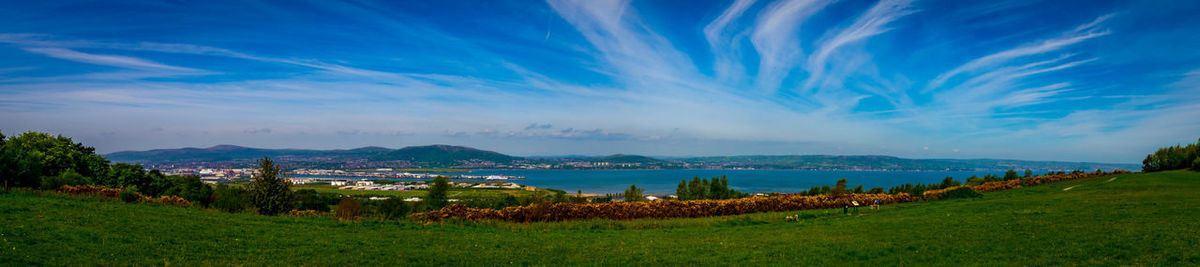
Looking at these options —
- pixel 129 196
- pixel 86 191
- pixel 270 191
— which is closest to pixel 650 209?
A: pixel 270 191

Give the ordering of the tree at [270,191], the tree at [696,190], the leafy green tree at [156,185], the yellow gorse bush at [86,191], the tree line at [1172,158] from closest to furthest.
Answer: the yellow gorse bush at [86,191], the tree at [270,191], the tree line at [1172,158], the leafy green tree at [156,185], the tree at [696,190]

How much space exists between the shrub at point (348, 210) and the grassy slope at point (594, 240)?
0.99 m

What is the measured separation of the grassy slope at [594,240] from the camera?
755 cm

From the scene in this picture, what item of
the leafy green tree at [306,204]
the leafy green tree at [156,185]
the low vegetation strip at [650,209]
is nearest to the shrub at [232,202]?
the leafy green tree at [306,204]

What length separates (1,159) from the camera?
1588 centimetres

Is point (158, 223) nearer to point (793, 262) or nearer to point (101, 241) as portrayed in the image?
point (101, 241)

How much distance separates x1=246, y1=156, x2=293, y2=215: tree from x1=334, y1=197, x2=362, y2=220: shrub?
7.79 feet

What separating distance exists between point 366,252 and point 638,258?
5.11m

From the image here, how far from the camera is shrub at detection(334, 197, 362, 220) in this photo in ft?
46.3

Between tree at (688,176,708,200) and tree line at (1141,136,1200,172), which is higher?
tree line at (1141,136,1200,172)

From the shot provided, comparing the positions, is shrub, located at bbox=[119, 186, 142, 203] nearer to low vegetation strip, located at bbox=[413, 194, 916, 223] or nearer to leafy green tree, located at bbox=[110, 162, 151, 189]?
low vegetation strip, located at bbox=[413, 194, 916, 223]

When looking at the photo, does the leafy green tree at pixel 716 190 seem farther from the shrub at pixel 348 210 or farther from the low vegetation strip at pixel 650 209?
the shrub at pixel 348 210

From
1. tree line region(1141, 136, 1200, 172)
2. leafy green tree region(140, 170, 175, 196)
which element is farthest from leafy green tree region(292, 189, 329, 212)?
tree line region(1141, 136, 1200, 172)

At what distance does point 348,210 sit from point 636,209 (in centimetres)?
948
